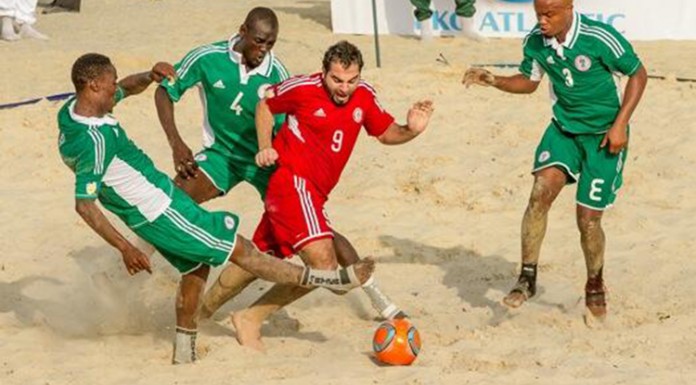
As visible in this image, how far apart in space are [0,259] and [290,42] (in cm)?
877

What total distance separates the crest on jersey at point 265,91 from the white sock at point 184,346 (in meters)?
1.35

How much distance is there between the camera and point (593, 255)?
933 centimetres

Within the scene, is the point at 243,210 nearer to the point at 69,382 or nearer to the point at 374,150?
the point at 374,150

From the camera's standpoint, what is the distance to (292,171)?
865 centimetres

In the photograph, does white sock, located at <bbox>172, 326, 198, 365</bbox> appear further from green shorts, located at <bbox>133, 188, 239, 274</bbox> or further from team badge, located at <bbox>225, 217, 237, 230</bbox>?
team badge, located at <bbox>225, 217, 237, 230</bbox>

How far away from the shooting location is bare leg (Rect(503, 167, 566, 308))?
9336 mm

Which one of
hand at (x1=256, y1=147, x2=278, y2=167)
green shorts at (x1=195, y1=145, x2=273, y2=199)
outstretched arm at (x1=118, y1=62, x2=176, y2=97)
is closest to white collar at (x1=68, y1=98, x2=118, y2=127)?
outstretched arm at (x1=118, y1=62, x2=176, y2=97)

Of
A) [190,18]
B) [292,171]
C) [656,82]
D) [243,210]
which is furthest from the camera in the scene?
[190,18]

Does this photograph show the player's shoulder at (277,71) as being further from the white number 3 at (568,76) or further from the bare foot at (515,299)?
the bare foot at (515,299)

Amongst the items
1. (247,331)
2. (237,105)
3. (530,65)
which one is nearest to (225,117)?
(237,105)

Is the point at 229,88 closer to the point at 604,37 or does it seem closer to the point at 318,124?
the point at 318,124

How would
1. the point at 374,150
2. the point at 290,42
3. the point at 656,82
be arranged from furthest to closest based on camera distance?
the point at 290,42, the point at 656,82, the point at 374,150

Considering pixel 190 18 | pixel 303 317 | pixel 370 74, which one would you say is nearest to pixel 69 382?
pixel 303 317

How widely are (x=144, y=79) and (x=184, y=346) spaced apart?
1.51m
